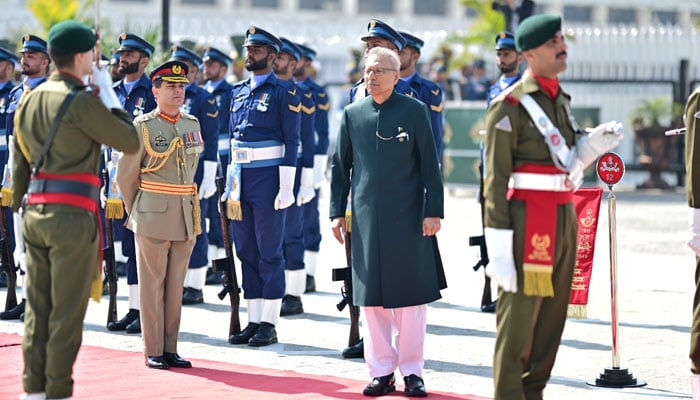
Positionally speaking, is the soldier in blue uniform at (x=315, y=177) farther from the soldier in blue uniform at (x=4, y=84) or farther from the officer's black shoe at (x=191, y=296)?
the soldier in blue uniform at (x=4, y=84)

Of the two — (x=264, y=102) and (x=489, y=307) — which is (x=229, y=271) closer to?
(x=264, y=102)

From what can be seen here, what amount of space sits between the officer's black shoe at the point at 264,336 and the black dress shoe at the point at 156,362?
1.07 m

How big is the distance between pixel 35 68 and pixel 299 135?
2.55 meters

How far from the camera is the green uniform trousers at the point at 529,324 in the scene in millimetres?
7328

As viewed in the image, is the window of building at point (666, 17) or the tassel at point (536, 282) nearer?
the tassel at point (536, 282)

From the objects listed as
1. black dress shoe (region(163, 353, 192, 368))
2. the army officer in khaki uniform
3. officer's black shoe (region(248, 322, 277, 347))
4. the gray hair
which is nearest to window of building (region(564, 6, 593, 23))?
officer's black shoe (region(248, 322, 277, 347))

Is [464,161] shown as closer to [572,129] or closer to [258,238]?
[258,238]

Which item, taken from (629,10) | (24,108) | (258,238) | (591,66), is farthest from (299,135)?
(629,10)

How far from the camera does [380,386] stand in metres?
8.92

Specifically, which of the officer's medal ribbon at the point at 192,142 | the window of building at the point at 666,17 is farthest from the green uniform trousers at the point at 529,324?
the window of building at the point at 666,17

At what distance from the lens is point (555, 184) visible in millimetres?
7344

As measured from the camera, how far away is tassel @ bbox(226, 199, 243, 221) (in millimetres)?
10906

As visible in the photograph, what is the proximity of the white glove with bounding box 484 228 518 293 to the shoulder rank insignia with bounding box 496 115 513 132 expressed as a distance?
19.4 inches

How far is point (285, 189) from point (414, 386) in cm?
245
